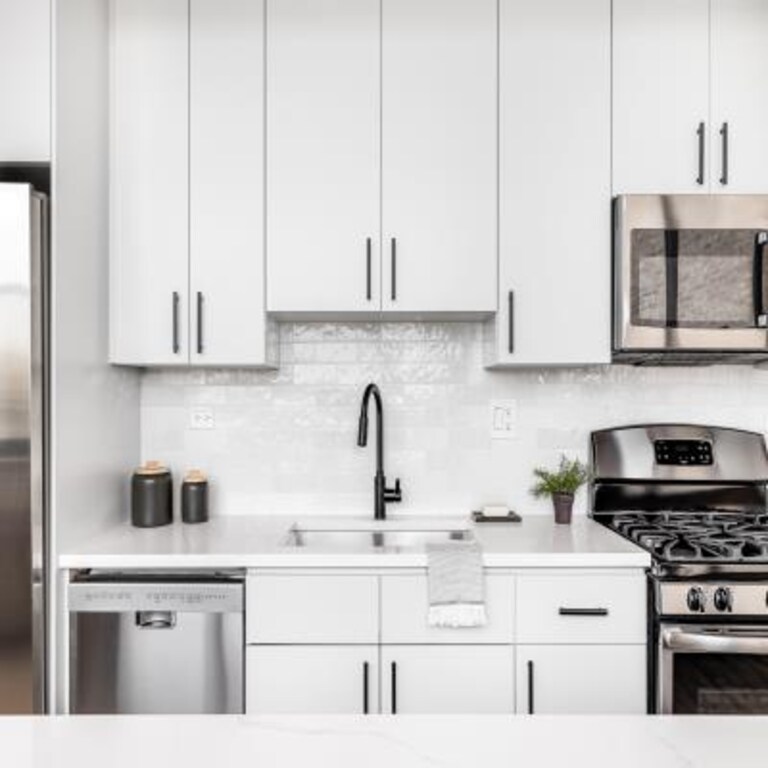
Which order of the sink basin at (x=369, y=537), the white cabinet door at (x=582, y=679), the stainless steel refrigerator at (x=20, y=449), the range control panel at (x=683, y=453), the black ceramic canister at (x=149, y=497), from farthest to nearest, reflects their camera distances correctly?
the range control panel at (x=683, y=453) < the sink basin at (x=369, y=537) < the black ceramic canister at (x=149, y=497) < the white cabinet door at (x=582, y=679) < the stainless steel refrigerator at (x=20, y=449)

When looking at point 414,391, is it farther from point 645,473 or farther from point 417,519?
point 645,473

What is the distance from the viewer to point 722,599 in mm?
1771

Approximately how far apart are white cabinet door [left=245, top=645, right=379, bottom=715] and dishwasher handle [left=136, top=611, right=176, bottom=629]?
0.22 meters

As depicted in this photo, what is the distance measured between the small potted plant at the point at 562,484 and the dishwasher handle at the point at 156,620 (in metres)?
1.26

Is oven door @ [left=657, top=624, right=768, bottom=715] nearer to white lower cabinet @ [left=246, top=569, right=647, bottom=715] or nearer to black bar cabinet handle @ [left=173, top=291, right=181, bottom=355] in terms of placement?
white lower cabinet @ [left=246, top=569, right=647, bottom=715]

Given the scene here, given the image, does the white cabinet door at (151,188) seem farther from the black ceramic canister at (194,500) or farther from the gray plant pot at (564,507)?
the gray plant pot at (564,507)

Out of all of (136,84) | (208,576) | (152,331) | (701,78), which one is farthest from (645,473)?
(136,84)


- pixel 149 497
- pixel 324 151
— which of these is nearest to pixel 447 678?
pixel 149 497

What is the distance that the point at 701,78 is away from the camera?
2211 mm

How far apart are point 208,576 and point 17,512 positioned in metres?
0.50

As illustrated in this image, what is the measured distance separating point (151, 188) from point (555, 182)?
128 centimetres

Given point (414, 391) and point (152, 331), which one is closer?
point (152, 331)

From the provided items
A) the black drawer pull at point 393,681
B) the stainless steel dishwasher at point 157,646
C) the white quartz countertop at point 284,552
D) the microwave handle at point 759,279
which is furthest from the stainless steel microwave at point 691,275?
the stainless steel dishwasher at point 157,646

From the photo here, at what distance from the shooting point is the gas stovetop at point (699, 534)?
183 cm
